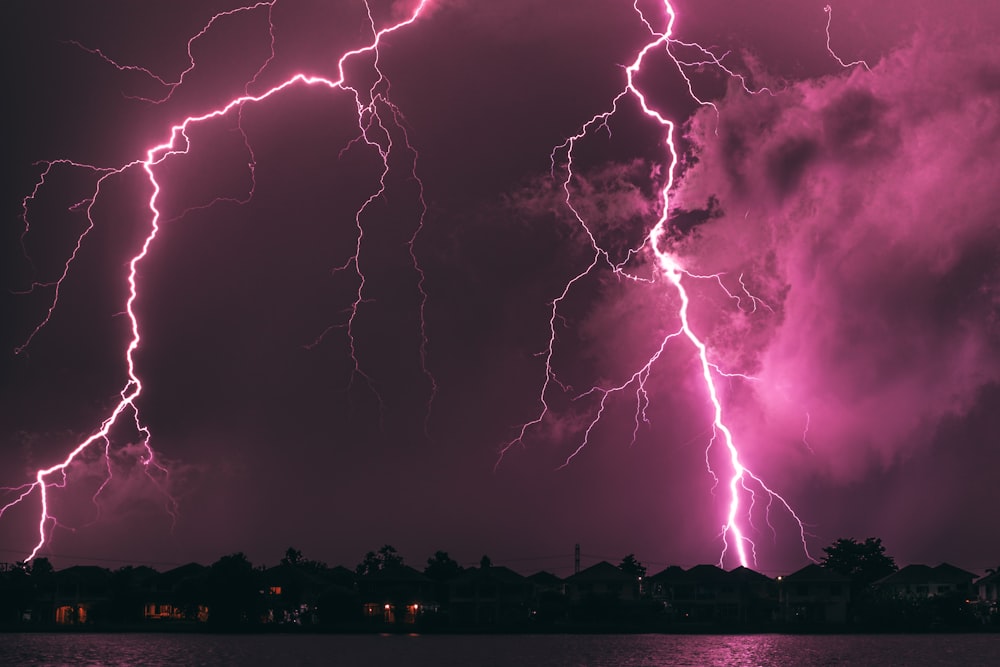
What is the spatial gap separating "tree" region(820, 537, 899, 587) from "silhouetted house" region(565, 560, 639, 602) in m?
28.4

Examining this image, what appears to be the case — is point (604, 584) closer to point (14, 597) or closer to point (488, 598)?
point (488, 598)

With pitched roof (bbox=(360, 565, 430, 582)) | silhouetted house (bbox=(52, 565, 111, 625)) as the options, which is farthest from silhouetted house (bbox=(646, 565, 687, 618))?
silhouetted house (bbox=(52, 565, 111, 625))

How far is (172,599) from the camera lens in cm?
6844

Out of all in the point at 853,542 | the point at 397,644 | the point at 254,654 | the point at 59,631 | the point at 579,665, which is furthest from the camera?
the point at 853,542

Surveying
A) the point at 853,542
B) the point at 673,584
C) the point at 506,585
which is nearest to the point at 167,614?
the point at 506,585

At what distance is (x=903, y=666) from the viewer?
126 ft

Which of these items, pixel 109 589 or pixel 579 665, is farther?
pixel 109 589

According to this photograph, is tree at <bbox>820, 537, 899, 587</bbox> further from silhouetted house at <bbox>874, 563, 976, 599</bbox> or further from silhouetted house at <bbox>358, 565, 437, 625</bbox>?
silhouetted house at <bbox>358, 565, 437, 625</bbox>

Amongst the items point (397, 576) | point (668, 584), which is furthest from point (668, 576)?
point (397, 576)

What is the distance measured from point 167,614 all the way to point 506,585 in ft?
67.7

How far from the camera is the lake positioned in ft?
130

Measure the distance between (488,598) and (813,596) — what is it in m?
18.9

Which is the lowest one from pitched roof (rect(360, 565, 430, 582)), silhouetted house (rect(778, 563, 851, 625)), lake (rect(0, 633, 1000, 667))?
lake (rect(0, 633, 1000, 667))

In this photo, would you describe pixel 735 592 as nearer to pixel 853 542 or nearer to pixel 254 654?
pixel 853 542
